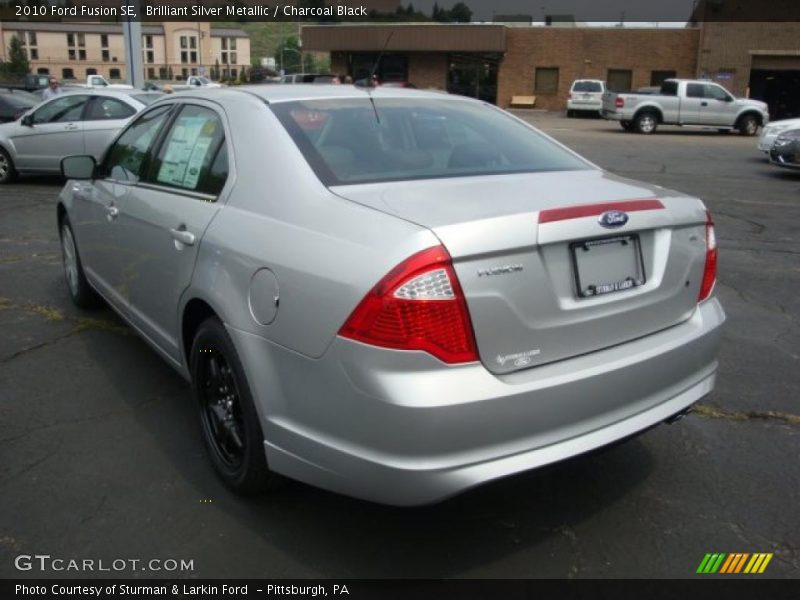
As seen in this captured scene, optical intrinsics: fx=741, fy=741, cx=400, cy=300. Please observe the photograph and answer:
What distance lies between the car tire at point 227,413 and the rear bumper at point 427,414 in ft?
0.41

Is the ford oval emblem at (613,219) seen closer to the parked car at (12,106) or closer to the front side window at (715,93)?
the parked car at (12,106)

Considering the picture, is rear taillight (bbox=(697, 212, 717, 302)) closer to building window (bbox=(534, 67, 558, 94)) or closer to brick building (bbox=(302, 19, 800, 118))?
brick building (bbox=(302, 19, 800, 118))

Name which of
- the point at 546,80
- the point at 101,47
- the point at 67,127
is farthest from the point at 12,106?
the point at 101,47

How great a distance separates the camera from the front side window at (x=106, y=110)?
1196 centimetres

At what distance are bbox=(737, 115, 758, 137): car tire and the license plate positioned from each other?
2698cm

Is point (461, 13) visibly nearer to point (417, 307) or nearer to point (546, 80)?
point (546, 80)

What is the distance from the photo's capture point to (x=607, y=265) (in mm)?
2645

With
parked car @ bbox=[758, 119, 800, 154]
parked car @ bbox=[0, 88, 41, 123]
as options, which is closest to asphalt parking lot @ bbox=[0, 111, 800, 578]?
parked car @ bbox=[758, 119, 800, 154]

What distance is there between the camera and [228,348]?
2889 millimetres

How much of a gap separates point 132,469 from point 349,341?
5.12ft

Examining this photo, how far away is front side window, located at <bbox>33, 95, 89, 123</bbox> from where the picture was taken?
39.4ft

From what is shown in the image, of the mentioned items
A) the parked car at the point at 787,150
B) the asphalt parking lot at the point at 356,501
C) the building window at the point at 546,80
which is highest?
the building window at the point at 546,80

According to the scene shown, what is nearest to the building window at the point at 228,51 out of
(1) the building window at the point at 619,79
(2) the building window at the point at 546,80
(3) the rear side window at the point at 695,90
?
(2) the building window at the point at 546,80

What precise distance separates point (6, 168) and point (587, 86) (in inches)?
1194
